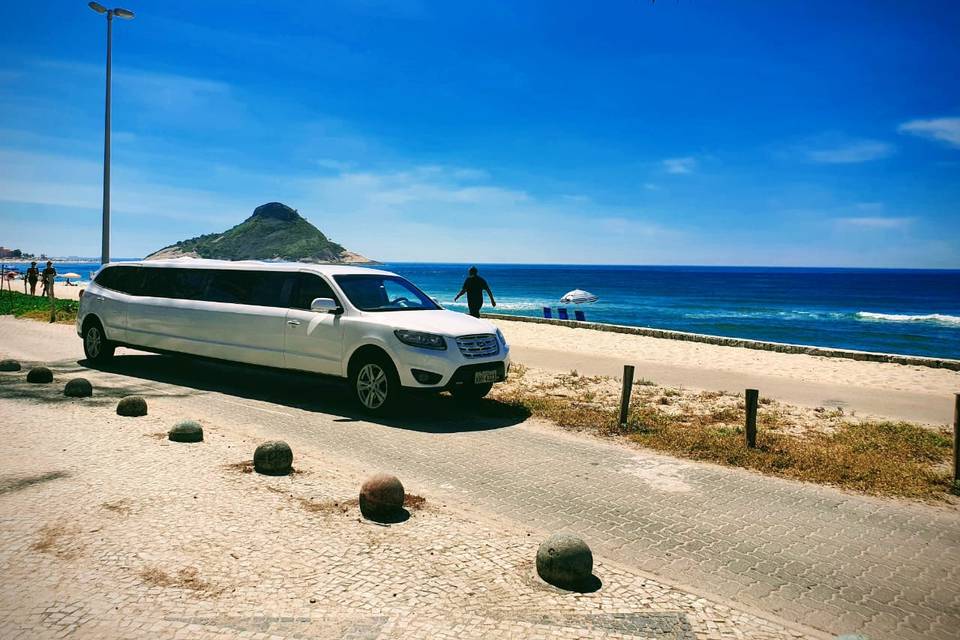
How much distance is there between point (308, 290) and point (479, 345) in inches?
107

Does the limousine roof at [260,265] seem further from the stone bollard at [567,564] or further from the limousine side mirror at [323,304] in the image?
the stone bollard at [567,564]

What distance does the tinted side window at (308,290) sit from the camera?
9.52 m

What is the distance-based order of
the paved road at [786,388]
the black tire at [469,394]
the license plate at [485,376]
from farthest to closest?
the paved road at [786,388]
the black tire at [469,394]
the license plate at [485,376]

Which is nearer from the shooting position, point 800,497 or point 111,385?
point 800,497

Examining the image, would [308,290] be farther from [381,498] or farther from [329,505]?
[381,498]

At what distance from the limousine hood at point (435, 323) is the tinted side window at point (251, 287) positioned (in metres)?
1.82

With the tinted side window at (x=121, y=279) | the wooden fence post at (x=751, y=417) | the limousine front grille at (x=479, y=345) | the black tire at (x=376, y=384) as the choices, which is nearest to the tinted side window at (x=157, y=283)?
the tinted side window at (x=121, y=279)

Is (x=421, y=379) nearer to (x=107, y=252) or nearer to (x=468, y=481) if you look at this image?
(x=468, y=481)

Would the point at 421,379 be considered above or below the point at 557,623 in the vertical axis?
above

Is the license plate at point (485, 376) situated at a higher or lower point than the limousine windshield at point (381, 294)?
lower

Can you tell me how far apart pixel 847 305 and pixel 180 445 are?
245ft

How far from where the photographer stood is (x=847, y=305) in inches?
2704

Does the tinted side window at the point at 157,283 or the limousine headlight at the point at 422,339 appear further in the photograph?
the tinted side window at the point at 157,283

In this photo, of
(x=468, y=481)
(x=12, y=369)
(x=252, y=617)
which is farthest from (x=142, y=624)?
(x=12, y=369)
